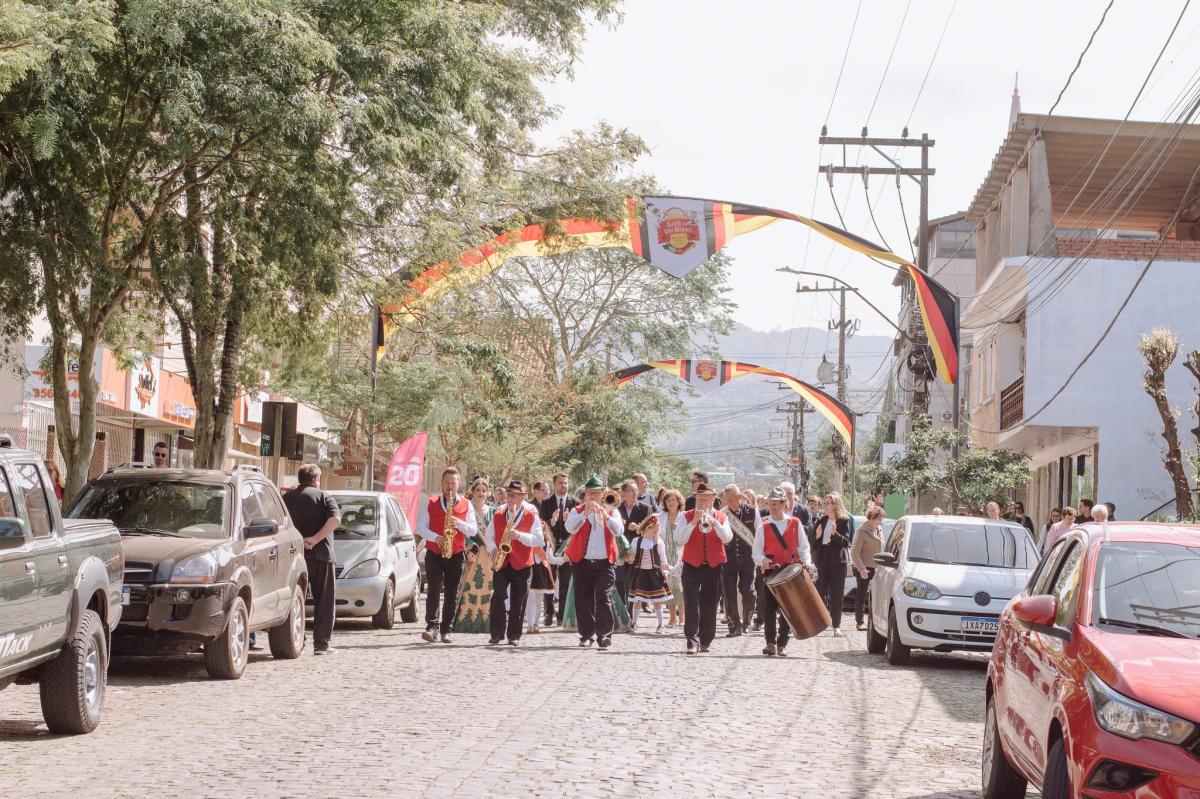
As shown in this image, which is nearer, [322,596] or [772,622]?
[322,596]

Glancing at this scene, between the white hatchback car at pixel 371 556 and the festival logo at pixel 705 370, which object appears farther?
the festival logo at pixel 705 370

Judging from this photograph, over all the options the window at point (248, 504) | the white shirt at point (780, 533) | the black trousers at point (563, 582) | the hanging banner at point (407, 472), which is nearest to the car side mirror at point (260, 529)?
the window at point (248, 504)

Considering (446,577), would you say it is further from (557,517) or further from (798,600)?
(557,517)

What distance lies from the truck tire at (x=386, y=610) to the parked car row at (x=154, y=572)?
2 centimetres

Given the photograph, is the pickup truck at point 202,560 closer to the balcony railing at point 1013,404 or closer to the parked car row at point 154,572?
the parked car row at point 154,572

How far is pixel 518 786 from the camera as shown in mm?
8305

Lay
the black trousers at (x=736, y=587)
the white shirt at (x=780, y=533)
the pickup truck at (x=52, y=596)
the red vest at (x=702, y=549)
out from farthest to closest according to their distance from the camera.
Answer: the black trousers at (x=736, y=587)
the white shirt at (x=780, y=533)
the red vest at (x=702, y=549)
the pickup truck at (x=52, y=596)

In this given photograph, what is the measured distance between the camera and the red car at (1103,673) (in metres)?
5.85

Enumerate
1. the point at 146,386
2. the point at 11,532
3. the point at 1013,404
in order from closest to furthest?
the point at 11,532 → the point at 146,386 → the point at 1013,404

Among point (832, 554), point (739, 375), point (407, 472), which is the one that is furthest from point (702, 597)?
point (739, 375)

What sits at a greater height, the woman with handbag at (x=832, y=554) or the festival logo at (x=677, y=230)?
the festival logo at (x=677, y=230)

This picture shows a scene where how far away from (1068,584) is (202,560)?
7560 mm

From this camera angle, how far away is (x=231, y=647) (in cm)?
1338

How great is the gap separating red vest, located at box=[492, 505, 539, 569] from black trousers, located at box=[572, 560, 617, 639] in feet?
1.95
